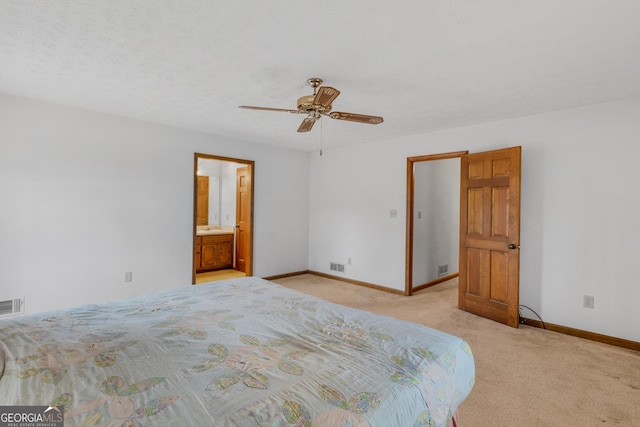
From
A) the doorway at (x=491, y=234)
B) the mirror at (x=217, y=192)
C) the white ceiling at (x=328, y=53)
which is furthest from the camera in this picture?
the mirror at (x=217, y=192)

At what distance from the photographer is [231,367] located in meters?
1.26

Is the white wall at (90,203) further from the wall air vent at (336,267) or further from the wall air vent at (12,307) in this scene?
the wall air vent at (336,267)

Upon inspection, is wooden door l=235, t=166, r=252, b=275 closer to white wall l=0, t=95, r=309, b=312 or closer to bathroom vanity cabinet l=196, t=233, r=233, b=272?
bathroom vanity cabinet l=196, t=233, r=233, b=272

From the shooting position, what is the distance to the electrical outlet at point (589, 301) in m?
3.20

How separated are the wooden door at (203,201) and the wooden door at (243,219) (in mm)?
1158

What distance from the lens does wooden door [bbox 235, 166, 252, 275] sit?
17.4 ft

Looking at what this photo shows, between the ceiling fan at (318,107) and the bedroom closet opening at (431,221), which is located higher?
the ceiling fan at (318,107)

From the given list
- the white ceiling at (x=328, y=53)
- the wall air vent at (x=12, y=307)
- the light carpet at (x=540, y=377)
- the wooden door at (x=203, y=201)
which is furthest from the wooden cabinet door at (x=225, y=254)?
the light carpet at (x=540, y=377)

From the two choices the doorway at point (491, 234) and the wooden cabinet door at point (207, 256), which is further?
the wooden cabinet door at point (207, 256)

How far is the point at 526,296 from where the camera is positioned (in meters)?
3.62

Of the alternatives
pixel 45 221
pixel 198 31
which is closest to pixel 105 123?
pixel 45 221

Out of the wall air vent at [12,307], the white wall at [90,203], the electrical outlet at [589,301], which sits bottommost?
the wall air vent at [12,307]

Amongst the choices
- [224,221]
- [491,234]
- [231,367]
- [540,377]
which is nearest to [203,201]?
[224,221]

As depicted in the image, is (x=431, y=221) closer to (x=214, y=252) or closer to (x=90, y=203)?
(x=214, y=252)
